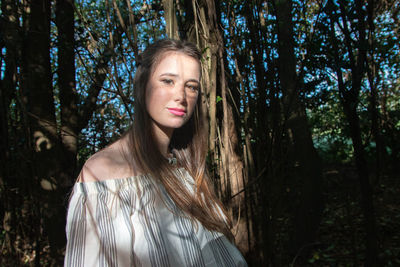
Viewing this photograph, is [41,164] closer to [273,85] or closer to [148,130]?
[148,130]

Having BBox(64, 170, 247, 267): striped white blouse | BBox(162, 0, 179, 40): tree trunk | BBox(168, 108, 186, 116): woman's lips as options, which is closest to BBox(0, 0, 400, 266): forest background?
BBox(162, 0, 179, 40): tree trunk

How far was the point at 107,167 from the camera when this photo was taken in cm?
115

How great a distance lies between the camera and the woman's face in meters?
1.28

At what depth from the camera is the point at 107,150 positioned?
125 cm

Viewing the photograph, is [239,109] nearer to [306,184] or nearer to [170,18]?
[170,18]

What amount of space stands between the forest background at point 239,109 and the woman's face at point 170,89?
10.6 inches

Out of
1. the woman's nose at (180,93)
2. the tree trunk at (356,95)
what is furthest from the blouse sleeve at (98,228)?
the tree trunk at (356,95)

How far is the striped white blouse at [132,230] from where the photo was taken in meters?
1.01

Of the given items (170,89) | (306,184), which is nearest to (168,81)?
(170,89)

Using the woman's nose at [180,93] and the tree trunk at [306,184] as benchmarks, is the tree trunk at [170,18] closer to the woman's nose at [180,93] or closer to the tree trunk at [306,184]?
the woman's nose at [180,93]

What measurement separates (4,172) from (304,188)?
3.66 m

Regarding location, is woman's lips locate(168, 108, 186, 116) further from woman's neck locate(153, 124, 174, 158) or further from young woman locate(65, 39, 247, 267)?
woman's neck locate(153, 124, 174, 158)

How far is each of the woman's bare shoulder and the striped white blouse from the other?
0.02 metres

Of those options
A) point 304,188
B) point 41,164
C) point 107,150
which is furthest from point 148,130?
point 304,188
